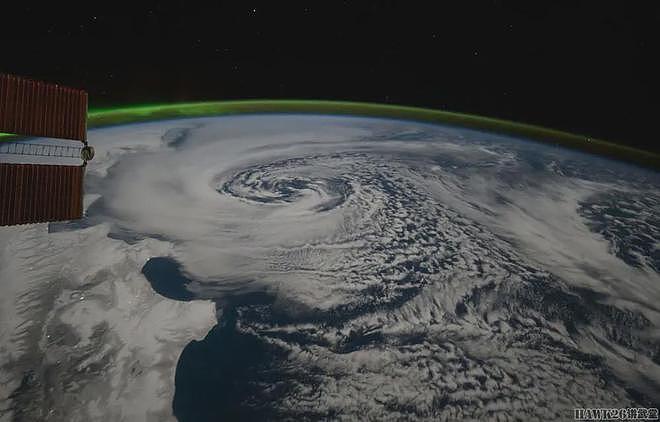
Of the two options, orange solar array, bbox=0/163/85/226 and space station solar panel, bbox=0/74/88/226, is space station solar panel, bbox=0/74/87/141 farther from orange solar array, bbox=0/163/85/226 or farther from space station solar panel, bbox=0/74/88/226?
orange solar array, bbox=0/163/85/226

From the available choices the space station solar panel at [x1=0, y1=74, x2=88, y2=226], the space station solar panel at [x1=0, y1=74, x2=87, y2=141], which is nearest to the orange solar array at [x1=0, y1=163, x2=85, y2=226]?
the space station solar panel at [x1=0, y1=74, x2=88, y2=226]

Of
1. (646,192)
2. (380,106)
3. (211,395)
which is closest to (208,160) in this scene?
(211,395)

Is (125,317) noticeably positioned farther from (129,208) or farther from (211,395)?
(129,208)

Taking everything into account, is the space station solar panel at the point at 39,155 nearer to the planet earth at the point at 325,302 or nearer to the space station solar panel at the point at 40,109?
the space station solar panel at the point at 40,109

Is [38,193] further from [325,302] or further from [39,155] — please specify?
[325,302]

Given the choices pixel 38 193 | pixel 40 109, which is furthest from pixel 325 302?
pixel 40 109

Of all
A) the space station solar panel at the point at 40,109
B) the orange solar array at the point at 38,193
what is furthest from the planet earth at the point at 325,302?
the space station solar panel at the point at 40,109

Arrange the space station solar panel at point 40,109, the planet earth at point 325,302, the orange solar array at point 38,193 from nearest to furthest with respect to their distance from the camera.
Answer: the space station solar panel at point 40,109 → the orange solar array at point 38,193 → the planet earth at point 325,302
